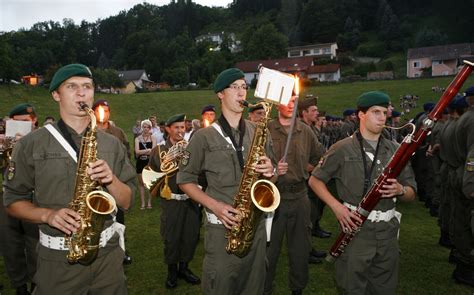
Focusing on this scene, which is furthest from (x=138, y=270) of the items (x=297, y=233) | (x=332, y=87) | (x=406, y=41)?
(x=406, y=41)

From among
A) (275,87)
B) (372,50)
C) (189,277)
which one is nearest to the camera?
(275,87)

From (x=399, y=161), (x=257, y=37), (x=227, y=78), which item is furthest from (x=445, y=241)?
(x=257, y=37)

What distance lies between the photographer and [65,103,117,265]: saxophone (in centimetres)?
340

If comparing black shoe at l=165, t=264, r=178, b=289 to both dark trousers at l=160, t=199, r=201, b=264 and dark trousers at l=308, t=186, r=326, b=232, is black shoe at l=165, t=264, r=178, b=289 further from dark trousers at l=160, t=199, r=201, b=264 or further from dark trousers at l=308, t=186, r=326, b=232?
dark trousers at l=308, t=186, r=326, b=232

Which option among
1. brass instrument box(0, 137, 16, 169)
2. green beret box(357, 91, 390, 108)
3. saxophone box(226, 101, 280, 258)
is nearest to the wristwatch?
green beret box(357, 91, 390, 108)

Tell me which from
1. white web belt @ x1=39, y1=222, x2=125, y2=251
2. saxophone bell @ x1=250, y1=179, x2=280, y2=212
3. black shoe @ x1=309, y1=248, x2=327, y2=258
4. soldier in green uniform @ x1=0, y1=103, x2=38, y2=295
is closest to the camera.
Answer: white web belt @ x1=39, y1=222, x2=125, y2=251

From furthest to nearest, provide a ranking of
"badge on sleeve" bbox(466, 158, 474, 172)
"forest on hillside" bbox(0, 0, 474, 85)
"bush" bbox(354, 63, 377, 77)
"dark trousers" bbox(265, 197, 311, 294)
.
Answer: "forest on hillside" bbox(0, 0, 474, 85), "bush" bbox(354, 63, 377, 77), "dark trousers" bbox(265, 197, 311, 294), "badge on sleeve" bbox(466, 158, 474, 172)

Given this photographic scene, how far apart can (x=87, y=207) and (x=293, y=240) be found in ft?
12.1

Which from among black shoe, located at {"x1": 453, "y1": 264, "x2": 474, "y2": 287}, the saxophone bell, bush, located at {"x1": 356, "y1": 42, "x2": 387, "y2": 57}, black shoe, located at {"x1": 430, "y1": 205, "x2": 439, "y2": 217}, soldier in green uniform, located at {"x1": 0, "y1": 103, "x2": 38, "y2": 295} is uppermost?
bush, located at {"x1": 356, "y1": 42, "x2": 387, "y2": 57}

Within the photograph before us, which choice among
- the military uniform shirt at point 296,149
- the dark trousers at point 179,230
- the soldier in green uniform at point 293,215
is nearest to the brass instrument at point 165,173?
the dark trousers at point 179,230

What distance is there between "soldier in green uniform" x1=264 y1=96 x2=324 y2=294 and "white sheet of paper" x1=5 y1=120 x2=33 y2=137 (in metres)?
4.09

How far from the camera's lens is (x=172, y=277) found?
22.4ft

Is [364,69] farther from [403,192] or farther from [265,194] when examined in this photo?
[265,194]

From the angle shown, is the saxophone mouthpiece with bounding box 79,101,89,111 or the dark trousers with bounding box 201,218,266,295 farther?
the dark trousers with bounding box 201,218,266,295
